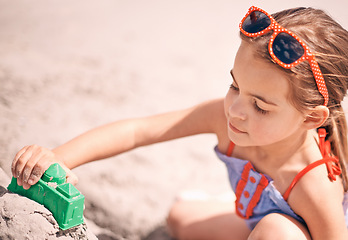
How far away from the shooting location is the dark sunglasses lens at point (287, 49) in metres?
1.57

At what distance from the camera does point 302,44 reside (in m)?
1.57

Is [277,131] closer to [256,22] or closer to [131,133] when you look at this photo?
[256,22]

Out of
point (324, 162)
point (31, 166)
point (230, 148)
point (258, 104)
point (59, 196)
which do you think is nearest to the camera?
point (59, 196)

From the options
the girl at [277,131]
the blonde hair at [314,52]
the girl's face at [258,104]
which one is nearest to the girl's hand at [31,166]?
the girl at [277,131]

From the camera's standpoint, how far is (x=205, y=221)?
7.68ft

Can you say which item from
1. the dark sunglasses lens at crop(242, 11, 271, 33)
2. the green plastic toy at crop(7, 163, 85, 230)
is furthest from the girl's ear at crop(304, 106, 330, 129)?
the green plastic toy at crop(7, 163, 85, 230)

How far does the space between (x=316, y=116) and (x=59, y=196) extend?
933 mm

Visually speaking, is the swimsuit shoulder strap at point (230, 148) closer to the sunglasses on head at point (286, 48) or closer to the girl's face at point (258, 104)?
the girl's face at point (258, 104)

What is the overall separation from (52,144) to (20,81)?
696 mm

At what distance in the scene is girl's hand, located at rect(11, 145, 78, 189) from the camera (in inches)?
60.2

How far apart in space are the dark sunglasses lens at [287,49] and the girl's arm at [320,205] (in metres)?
0.48

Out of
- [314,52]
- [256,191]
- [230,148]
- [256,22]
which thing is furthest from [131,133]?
[314,52]

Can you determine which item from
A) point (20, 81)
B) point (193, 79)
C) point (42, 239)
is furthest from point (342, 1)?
point (42, 239)

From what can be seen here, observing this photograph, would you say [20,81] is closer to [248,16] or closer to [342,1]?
[248,16]
